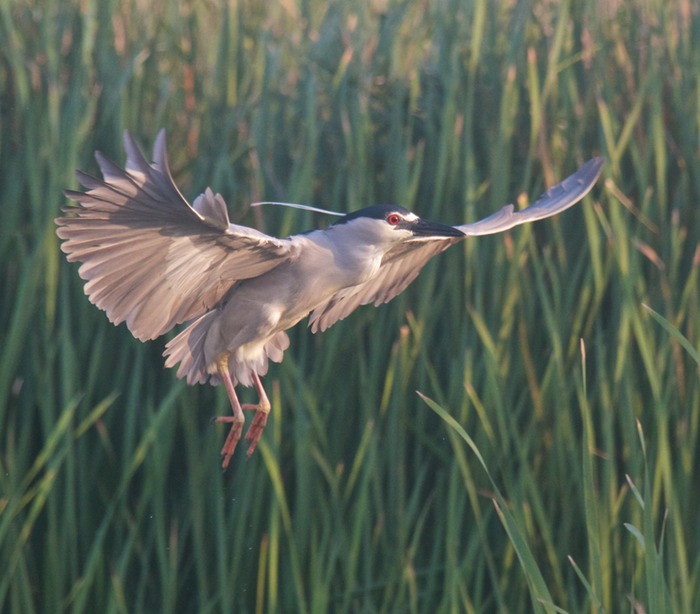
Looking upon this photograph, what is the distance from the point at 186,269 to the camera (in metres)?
1.25

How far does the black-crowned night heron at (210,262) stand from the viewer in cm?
116

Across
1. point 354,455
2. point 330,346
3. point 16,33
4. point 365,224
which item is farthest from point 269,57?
point 365,224

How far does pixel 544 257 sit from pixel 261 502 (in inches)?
26.1

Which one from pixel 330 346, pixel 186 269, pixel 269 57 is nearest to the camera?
pixel 186 269

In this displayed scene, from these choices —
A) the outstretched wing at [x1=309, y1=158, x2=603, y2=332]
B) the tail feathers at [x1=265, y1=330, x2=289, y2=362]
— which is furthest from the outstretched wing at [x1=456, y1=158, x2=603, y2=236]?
the tail feathers at [x1=265, y1=330, x2=289, y2=362]

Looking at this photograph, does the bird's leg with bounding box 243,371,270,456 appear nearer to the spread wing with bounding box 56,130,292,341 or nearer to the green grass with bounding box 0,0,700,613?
the spread wing with bounding box 56,130,292,341

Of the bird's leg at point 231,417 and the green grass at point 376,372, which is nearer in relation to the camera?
the bird's leg at point 231,417

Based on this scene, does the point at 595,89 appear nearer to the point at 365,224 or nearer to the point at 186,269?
the point at 365,224

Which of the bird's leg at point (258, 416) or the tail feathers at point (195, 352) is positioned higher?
the tail feathers at point (195, 352)

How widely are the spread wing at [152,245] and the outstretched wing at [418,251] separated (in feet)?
0.92

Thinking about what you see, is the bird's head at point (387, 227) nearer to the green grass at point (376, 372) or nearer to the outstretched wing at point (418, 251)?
the outstretched wing at point (418, 251)

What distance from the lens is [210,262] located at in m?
1.25

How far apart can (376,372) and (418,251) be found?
39 cm

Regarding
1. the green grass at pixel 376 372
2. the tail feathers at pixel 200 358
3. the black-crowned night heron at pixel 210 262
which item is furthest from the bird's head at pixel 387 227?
the green grass at pixel 376 372
